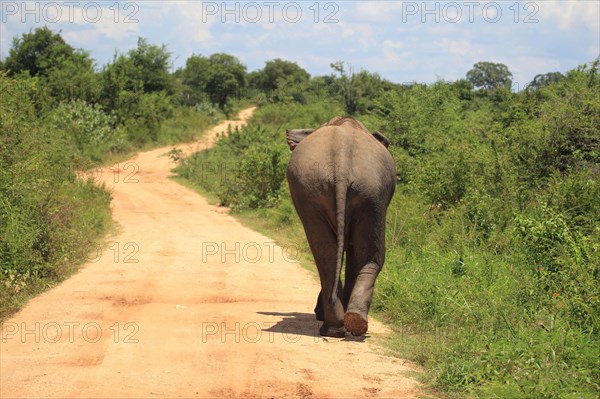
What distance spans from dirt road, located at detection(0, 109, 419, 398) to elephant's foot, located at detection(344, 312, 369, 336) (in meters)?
0.16

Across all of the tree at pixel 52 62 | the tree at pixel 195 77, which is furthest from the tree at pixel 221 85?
the tree at pixel 52 62

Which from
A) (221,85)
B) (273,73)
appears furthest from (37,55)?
(273,73)

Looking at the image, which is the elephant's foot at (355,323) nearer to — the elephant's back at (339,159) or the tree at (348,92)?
the elephant's back at (339,159)

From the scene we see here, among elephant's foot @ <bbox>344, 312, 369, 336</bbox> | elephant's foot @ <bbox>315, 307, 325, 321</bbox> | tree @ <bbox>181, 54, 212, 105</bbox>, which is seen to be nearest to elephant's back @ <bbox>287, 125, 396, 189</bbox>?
elephant's foot @ <bbox>344, 312, 369, 336</bbox>

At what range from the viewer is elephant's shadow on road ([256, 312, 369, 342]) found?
24.1ft

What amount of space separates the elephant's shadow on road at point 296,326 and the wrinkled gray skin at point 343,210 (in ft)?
0.51

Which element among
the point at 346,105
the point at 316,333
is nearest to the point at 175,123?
the point at 346,105

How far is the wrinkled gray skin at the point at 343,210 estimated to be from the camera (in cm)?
701

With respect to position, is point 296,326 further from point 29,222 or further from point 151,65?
point 151,65

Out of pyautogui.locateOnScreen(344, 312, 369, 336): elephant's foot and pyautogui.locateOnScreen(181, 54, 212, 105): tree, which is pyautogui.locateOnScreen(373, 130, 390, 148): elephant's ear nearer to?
pyautogui.locateOnScreen(344, 312, 369, 336): elephant's foot

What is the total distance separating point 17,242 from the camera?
955 centimetres

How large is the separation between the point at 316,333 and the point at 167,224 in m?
9.41

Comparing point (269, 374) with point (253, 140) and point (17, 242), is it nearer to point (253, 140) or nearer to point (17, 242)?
point (17, 242)

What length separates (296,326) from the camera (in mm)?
7785
